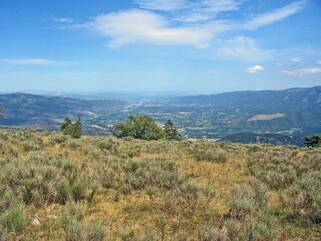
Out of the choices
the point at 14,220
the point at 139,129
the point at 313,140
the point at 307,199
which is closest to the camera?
the point at 14,220

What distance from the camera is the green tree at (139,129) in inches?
3071

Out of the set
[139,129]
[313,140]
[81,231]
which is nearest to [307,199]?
[81,231]

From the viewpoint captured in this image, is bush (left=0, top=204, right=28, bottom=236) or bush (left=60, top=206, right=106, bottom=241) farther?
bush (left=0, top=204, right=28, bottom=236)

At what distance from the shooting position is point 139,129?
7894cm

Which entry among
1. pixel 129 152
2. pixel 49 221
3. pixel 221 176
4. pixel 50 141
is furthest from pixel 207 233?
pixel 50 141

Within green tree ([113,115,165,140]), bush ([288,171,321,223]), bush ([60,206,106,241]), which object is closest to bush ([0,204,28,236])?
bush ([60,206,106,241])

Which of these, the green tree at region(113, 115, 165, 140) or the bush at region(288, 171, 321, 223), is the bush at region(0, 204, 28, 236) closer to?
the bush at region(288, 171, 321, 223)

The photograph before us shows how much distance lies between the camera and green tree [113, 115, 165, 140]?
78.0 meters

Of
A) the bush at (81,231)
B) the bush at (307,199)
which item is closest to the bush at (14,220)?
the bush at (81,231)

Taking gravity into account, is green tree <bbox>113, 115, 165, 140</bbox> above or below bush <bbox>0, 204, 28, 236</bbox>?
below

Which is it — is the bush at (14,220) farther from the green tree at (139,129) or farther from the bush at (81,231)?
the green tree at (139,129)

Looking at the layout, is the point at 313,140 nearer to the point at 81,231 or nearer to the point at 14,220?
the point at 81,231

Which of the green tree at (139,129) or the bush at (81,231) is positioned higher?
the bush at (81,231)

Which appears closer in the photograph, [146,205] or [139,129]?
A: [146,205]
